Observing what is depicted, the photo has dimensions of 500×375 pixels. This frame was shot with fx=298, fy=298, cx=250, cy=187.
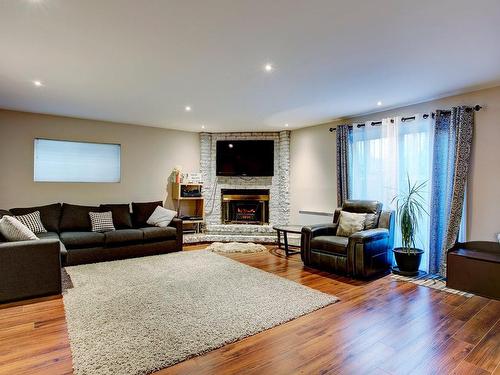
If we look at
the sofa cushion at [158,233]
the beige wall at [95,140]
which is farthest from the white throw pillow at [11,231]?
the beige wall at [95,140]

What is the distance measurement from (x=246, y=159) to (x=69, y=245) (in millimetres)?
3892

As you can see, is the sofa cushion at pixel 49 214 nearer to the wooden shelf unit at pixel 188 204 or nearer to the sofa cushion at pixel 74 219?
the sofa cushion at pixel 74 219

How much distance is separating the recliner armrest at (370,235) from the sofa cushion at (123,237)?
3486 millimetres

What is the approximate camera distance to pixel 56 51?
2.84 metres

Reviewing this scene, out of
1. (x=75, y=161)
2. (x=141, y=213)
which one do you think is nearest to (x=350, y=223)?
(x=141, y=213)

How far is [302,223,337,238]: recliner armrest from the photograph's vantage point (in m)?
4.66

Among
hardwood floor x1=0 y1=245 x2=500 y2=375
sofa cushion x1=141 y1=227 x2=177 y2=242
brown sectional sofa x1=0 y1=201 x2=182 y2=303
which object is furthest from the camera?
sofa cushion x1=141 y1=227 x2=177 y2=242

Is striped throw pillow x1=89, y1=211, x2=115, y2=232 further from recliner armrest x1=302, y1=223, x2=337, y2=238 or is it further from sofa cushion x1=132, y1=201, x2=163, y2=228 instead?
recliner armrest x1=302, y1=223, x2=337, y2=238

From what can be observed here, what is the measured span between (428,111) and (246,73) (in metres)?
2.89

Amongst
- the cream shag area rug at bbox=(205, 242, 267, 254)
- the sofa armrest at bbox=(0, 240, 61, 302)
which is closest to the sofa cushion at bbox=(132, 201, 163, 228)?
the cream shag area rug at bbox=(205, 242, 267, 254)

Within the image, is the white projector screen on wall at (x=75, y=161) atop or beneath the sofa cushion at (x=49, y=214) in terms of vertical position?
atop

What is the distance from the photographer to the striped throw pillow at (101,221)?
5149mm

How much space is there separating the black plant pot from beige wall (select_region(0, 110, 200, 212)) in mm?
4657

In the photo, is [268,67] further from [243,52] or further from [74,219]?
[74,219]
